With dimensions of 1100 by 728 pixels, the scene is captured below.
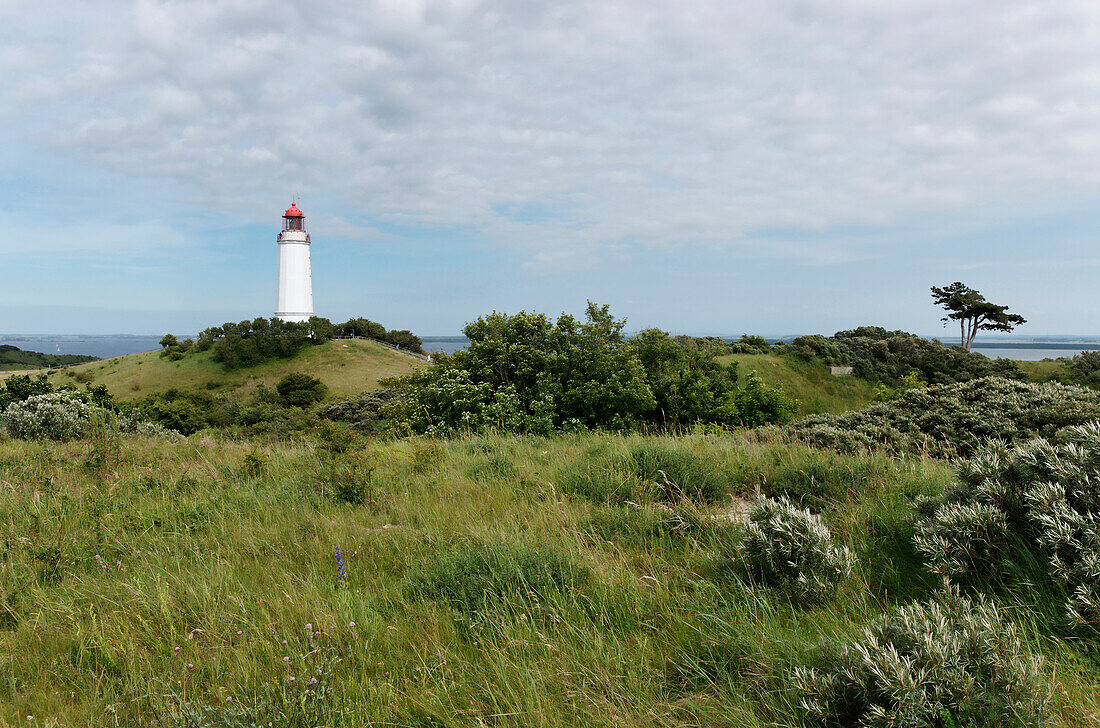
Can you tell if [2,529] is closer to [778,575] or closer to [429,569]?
[429,569]

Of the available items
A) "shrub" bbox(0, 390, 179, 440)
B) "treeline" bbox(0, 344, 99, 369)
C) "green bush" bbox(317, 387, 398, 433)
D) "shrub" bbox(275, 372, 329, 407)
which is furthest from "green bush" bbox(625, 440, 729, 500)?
"treeline" bbox(0, 344, 99, 369)

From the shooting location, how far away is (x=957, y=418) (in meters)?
8.91

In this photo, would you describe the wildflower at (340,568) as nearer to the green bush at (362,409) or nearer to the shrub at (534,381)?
the shrub at (534,381)

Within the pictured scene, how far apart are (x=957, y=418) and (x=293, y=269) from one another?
80475 mm

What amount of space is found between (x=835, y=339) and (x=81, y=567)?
164 feet

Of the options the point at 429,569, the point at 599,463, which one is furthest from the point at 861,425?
the point at 429,569

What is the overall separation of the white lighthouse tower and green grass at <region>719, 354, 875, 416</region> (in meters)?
61.1

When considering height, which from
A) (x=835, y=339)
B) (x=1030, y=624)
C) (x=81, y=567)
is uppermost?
(x=835, y=339)

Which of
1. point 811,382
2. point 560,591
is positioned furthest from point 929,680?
point 811,382

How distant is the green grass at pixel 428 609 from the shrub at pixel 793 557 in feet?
0.37

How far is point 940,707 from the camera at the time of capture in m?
1.72

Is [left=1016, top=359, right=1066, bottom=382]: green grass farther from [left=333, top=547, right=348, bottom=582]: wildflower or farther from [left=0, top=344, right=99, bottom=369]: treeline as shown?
[left=0, top=344, right=99, bottom=369]: treeline

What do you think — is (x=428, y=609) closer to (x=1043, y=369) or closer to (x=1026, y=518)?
(x=1026, y=518)

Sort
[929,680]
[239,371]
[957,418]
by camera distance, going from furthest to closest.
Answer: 1. [239,371]
2. [957,418]
3. [929,680]
